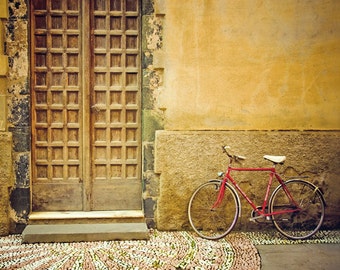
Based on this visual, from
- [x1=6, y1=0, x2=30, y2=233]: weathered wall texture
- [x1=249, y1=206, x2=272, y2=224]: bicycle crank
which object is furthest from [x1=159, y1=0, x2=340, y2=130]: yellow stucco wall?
[x1=6, y1=0, x2=30, y2=233]: weathered wall texture

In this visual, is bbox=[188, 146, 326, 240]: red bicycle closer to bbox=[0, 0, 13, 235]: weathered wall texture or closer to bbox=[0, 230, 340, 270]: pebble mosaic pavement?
bbox=[0, 230, 340, 270]: pebble mosaic pavement

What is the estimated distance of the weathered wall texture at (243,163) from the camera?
19.6 ft

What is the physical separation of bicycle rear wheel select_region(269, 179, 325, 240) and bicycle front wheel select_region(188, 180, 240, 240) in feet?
2.01

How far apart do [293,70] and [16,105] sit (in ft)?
12.7

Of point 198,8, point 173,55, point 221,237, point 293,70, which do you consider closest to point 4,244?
point 221,237

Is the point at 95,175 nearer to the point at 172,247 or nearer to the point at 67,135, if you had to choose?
the point at 67,135

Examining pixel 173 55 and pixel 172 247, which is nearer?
pixel 172 247

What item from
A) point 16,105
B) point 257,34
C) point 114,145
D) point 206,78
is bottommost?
point 114,145

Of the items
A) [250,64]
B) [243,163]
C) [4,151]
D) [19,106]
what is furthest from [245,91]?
[4,151]

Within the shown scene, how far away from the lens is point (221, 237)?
18.6 ft

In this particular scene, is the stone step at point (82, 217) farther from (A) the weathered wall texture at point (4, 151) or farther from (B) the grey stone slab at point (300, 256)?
(B) the grey stone slab at point (300, 256)

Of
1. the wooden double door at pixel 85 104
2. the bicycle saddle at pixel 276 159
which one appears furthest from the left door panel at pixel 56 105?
the bicycle saddle at pixel 276 159

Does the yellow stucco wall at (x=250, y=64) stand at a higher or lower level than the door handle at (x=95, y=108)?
higher

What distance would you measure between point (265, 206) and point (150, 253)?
1.72 metres
